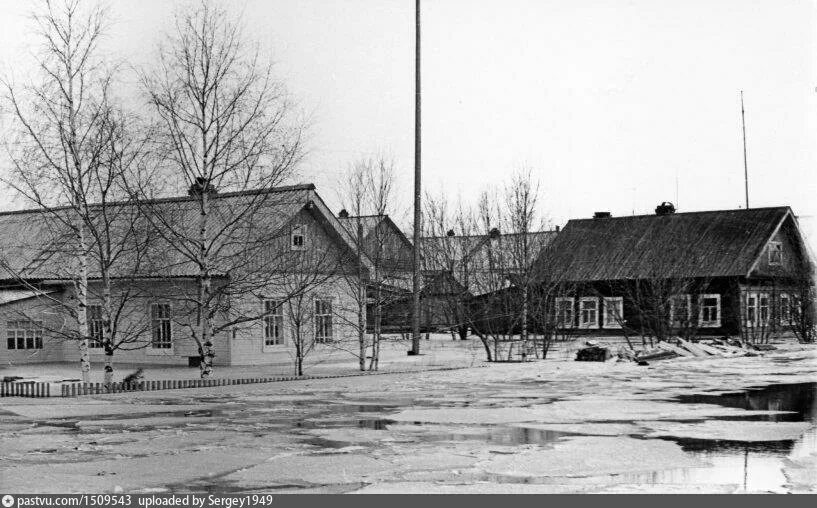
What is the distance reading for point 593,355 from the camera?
34188mm

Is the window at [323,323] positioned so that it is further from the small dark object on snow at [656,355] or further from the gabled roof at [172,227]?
the small dark object on snow at [656,355]

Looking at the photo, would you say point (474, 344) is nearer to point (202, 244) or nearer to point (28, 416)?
point (202, 244)

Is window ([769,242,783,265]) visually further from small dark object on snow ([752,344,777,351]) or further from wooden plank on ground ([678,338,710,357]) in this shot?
wooden plank on ground ([678,338,710,357])

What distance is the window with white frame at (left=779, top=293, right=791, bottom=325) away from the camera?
152 ft

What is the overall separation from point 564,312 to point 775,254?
46.9 ft

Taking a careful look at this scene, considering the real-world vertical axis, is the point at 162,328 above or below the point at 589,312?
above

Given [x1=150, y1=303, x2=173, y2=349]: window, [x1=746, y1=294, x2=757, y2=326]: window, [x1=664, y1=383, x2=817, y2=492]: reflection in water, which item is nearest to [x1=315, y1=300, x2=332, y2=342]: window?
[x1=150, y1=303, x2=173, y2=349]: window

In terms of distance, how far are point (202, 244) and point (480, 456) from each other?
14104mm

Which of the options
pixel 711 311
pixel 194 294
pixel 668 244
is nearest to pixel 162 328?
pixel 194 294

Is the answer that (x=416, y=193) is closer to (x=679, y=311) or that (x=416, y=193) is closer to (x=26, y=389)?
(x=679, y=311)

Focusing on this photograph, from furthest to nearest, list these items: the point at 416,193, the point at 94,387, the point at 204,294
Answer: the point at 416,193 → the point at 204,294 → the point at 94,387

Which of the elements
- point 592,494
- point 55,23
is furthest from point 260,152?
point 592,494

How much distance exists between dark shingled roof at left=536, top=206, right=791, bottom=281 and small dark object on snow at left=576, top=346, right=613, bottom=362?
→ 12.0 meters

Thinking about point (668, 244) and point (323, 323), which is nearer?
point (323, 323)
